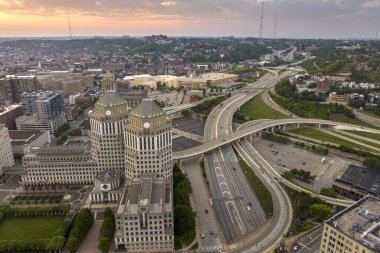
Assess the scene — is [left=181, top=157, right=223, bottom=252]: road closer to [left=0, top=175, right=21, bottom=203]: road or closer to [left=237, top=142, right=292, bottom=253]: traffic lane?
[left=237, top=142, right=292, bottom=253]: traffic lane

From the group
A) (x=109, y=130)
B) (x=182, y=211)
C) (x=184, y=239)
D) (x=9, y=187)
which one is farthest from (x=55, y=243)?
(x=9, y=187)

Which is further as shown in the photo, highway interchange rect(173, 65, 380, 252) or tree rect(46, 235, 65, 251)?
highway interchange rect(173, 65, 380, 252)

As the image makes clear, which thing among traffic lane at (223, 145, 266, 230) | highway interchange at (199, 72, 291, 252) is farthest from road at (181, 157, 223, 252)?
traffic lane at (223, 145, 266, 230)

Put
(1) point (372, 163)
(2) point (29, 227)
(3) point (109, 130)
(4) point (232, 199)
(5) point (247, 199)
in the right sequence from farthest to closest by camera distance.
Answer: (1) point (372, 163), (3) point (109, 130), (5) point (247, 199), (4) point (232, 199), (2) point (29, 227)

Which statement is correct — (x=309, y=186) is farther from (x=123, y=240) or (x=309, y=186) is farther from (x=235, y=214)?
(x=123, y=240)

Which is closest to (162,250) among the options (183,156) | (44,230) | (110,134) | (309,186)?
(44,230)

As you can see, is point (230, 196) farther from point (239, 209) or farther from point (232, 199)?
point (239, 209)

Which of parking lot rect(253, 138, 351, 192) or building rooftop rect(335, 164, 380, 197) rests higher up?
building rooftop rect(335, 164, 380, 197)
